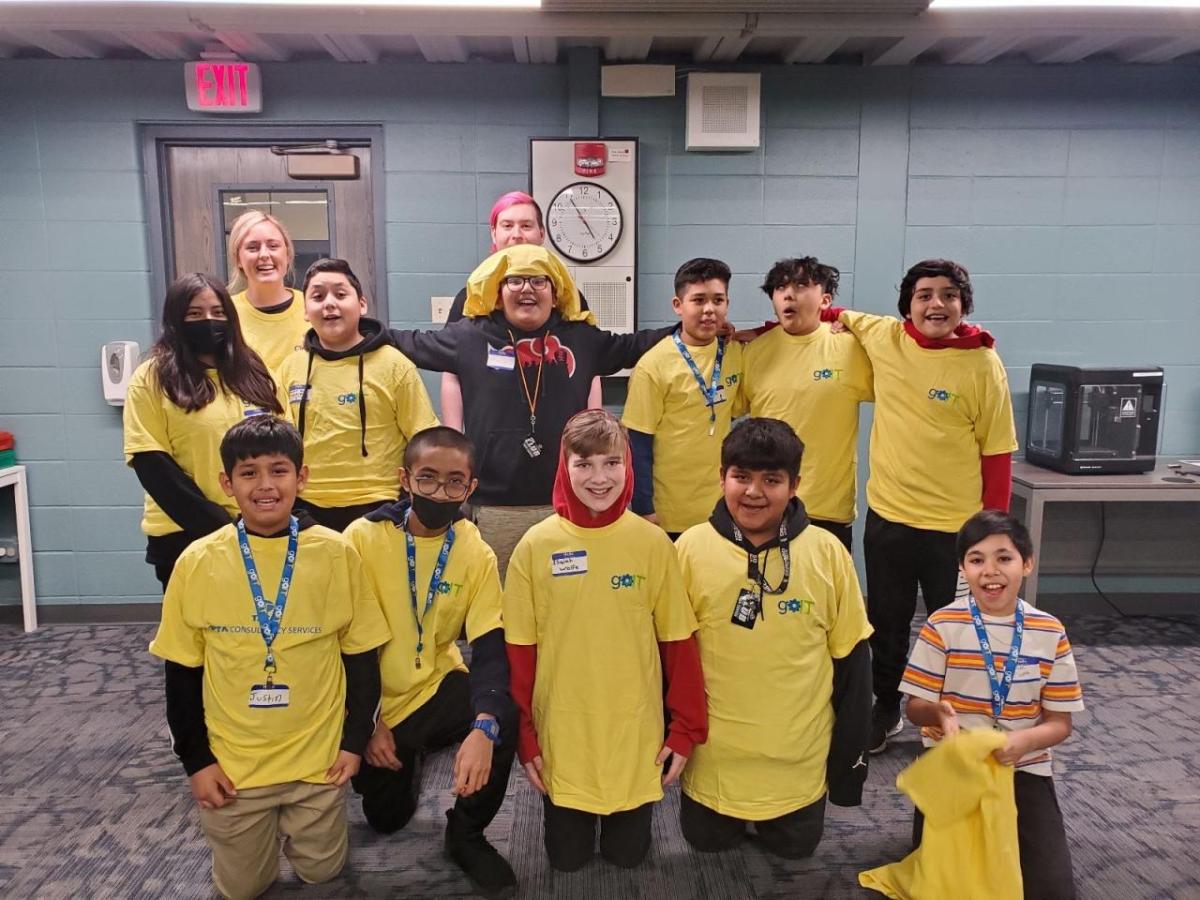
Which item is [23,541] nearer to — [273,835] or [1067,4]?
[273,835]

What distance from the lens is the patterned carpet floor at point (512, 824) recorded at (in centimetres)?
191

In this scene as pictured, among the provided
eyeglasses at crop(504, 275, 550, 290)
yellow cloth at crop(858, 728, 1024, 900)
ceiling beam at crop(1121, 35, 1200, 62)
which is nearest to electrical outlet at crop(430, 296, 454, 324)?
eyeglasses at crop(504, 275, 550, 290)

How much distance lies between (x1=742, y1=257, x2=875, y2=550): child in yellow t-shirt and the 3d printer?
4.63ft

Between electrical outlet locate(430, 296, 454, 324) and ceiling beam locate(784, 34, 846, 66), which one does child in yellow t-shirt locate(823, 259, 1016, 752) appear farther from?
electrical outlet locate(430, 296, 454, 324)

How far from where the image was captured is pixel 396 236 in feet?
11.9

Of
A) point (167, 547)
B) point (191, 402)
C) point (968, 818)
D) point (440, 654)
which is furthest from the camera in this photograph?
point (167, 547)

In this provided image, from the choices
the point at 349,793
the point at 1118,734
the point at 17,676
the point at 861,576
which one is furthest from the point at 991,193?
the point at 17,676

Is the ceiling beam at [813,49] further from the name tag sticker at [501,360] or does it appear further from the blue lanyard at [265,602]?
the blue lanyard at [265,602]

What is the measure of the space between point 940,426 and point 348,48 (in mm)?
2784

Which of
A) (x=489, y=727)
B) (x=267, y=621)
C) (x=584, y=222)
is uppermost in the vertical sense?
(x=584, y=222)

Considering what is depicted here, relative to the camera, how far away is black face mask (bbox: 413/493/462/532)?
6.39ft

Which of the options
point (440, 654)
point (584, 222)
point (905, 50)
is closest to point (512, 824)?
point (440, 654)

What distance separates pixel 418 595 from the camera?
2008 mm

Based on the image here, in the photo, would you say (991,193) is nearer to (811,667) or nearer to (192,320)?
(811,667)
